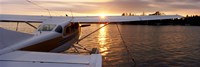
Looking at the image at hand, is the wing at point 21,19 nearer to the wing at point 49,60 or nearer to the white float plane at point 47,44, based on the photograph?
the white float plane at point 47,44

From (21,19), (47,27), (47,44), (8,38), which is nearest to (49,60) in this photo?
(8,38)

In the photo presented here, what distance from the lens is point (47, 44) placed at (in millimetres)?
10875

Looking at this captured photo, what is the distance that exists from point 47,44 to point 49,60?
4321mm

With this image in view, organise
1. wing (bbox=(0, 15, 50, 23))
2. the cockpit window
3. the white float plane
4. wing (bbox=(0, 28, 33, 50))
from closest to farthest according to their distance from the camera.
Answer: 1. the white float plane
2. wing (bbox=(0, 28, 33, 50))
3. the cockpit window
4. wing (bbox=(0, 15, 50, 23))

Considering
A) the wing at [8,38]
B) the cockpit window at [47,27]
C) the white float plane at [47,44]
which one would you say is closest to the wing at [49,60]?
the white float plane at [47,44]

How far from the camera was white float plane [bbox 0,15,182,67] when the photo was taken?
6.39 meters

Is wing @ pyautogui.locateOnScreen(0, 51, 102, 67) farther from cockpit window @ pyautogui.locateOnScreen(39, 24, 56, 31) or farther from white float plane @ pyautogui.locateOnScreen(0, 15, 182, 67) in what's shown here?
cockpit window @ pyautogui.locateOnScreen(39, 24, 56, 31)

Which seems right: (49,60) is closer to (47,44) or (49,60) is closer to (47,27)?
(47,44)

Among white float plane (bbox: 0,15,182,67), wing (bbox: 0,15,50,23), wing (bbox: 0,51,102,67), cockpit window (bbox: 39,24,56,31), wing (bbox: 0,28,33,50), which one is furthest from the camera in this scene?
wing (bbox: 0,15,50,23)

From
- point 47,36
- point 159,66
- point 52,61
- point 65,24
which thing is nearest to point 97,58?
point 52,61

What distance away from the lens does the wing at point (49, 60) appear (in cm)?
621

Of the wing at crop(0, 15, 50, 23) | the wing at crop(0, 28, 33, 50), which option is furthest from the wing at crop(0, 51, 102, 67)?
the wing at crop(0, 15, 50, 23)

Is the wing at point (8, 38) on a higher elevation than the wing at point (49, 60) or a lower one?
higher

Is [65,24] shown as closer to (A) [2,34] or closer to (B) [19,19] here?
(B) [19,19]
